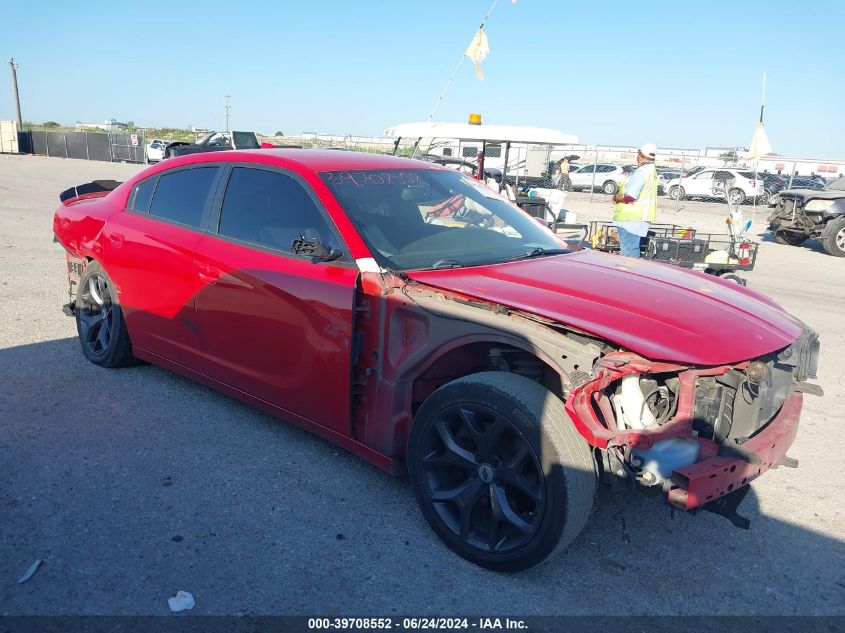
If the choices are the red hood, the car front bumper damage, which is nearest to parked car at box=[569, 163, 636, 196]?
the red hood

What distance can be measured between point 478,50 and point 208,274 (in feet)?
20.0

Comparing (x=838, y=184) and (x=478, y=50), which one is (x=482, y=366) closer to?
(x=478, y=50)

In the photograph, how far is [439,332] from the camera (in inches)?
121

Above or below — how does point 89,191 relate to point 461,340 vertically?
above

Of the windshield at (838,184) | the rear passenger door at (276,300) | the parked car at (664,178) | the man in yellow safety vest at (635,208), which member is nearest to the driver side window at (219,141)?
the parked car at (664,178)

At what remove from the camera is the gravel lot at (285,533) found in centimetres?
277

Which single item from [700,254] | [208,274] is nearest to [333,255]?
[208,274]

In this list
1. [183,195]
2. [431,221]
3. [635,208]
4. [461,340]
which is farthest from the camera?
[635,208]

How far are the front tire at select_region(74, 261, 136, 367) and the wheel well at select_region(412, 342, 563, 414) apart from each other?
104 inches

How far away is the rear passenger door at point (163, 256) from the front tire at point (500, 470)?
191 centimetres

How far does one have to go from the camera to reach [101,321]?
204 inches

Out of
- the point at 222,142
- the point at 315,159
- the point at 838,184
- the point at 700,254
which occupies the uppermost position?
the point at 315,159

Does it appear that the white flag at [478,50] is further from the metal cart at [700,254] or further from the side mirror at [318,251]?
the side mirror at [318,251]

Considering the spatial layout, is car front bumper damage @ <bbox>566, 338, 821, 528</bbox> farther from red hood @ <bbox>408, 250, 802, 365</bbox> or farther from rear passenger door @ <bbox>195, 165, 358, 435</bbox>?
rear passenger door @ <bbox>195, 165, 358, 435</bbox>
